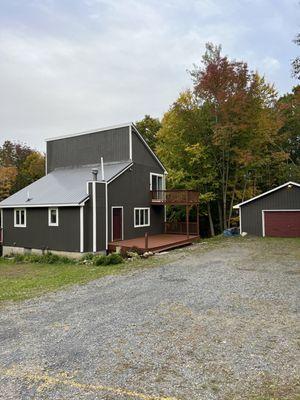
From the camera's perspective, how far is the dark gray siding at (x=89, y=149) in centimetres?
1938

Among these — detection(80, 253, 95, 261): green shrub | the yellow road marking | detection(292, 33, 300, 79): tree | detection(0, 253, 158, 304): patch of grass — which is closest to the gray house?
detection(80, 253, 95, 261): green shrub

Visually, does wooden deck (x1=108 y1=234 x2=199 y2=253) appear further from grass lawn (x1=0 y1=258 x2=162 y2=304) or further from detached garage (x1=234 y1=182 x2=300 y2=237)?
detached garage (x1=234 y1=182 x2=300 y2=237)

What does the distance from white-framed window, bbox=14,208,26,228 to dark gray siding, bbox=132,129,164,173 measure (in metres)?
6.96

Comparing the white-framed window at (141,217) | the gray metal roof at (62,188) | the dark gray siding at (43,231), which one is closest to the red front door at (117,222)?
the white-framed window at (141,217)

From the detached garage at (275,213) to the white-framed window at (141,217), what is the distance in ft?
20.3

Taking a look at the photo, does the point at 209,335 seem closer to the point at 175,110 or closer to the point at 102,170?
the point at 102,170

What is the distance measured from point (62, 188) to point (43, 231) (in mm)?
2547

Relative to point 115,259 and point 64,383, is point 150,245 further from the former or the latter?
point 64,383

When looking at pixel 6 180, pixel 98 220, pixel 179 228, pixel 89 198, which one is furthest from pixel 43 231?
pixel 6 180

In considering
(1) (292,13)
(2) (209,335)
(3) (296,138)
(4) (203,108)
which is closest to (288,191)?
(4) (203,108)

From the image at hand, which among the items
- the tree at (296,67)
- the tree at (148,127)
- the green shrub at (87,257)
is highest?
the tree at (148,127)

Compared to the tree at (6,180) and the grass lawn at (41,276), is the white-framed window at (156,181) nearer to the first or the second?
the grass lawn at (41,276)

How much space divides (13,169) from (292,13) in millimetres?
29600

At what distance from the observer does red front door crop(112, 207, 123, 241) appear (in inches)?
678
